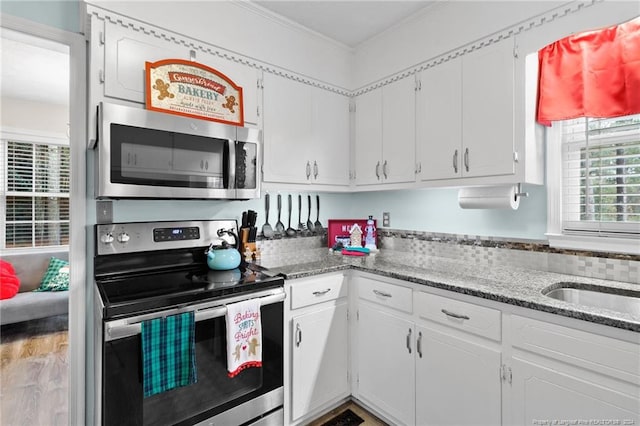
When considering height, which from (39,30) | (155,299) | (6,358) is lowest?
(6,358)

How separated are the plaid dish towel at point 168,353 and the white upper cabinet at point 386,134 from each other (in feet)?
5.05

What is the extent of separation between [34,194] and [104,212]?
10.1 ft

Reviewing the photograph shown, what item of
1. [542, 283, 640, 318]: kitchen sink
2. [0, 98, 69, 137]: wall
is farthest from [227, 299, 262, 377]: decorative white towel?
[0, 98, 69, 137]: wall

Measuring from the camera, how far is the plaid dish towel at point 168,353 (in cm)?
118

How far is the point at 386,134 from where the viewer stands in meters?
2.22

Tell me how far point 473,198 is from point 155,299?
1699 mm

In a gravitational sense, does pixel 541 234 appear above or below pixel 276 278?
above

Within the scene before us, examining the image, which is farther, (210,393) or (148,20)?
(148,20)

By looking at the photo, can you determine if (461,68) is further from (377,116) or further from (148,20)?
(148,20)

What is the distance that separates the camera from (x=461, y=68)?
71.0 inches

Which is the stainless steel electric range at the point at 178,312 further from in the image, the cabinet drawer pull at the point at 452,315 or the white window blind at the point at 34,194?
the white window blind at the point at 34,194

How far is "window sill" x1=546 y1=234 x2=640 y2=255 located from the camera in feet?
4.87

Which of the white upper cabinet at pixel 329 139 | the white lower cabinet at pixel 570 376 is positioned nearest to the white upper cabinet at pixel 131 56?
the white upper cabinet at pixel 329 139

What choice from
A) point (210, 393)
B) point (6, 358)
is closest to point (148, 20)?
point (210, 393)
